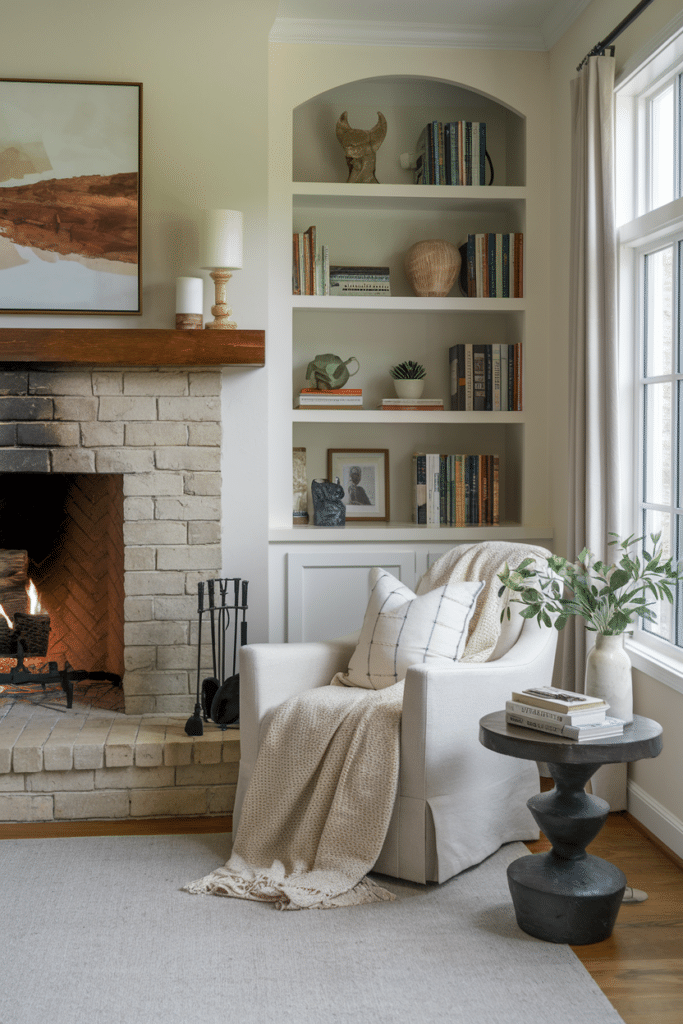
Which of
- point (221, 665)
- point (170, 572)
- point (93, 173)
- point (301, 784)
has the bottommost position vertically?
point (301, 784)

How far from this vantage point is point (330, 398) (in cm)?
374

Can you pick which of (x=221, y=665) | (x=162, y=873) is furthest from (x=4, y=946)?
(x=221, y=665)

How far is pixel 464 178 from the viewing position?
379 centimetres

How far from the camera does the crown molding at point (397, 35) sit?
3574mm

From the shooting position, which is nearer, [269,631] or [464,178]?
[269,631]

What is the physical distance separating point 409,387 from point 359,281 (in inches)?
19.3

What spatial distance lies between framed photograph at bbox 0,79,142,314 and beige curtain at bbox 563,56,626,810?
157 cm

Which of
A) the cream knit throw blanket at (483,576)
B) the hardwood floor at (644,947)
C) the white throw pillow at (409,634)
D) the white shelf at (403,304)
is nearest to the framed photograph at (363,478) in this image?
the white shelf at (403,304)

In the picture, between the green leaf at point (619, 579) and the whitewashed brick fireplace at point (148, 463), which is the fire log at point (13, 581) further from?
the green leaf at point (619, 579)

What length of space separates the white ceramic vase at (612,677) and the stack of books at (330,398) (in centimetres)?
171

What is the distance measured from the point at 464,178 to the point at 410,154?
0.29 metres

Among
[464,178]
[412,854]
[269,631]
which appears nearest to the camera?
[412,854]

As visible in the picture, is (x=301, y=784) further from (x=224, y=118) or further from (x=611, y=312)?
(x=224, y=118)

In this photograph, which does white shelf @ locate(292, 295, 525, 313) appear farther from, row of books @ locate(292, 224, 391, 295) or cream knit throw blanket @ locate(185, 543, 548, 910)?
cream knit throw blanket @ locate(185, 543, 548, 910)
